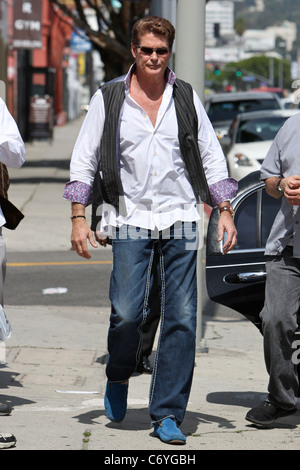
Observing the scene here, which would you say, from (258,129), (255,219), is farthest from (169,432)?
(258,129)

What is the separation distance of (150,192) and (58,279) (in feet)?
21.2

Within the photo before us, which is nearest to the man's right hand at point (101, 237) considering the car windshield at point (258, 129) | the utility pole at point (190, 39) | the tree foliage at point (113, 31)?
the utility pole at point (190, 39)

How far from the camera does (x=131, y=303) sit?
516 cm

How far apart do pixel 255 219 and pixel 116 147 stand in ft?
7.22

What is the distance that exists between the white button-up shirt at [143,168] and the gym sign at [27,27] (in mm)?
28698

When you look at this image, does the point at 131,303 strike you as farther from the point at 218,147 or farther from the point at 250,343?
the point at 250,343

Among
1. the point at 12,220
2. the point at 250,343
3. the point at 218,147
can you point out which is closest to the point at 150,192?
the point at 218,147

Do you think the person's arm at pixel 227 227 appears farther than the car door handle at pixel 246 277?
No

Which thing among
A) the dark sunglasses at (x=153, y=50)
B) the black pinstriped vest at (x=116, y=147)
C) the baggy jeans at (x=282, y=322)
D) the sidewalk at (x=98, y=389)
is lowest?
the sidewalk at (x=98, y=389)

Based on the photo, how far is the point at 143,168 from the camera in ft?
17.0

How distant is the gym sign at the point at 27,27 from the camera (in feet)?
109

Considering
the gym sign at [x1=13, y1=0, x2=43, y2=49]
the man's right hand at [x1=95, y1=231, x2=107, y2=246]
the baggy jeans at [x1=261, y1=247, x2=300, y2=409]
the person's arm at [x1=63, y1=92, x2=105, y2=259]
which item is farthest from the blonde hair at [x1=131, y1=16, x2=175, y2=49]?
the gym sign at [x1=13, y1=0, x2=43, y2=49]

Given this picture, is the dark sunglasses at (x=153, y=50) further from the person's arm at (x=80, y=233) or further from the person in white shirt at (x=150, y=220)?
the person's arm at (x=80, y=233)

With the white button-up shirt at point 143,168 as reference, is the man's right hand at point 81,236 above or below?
below
